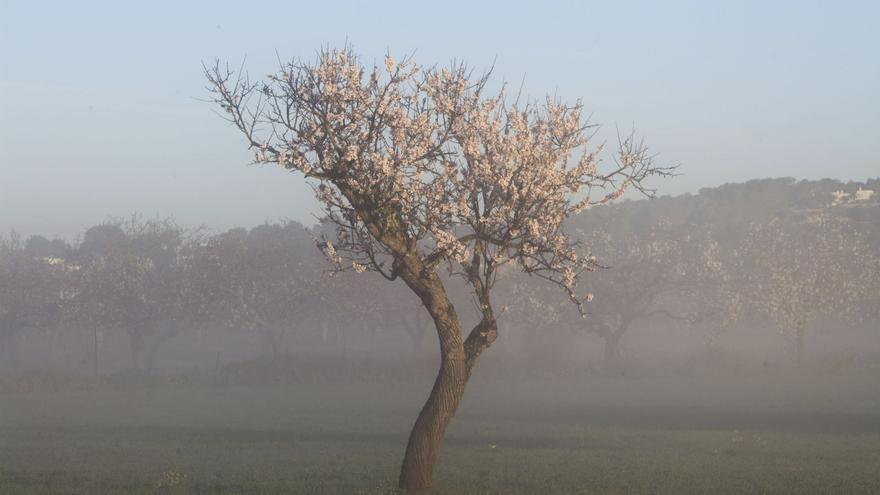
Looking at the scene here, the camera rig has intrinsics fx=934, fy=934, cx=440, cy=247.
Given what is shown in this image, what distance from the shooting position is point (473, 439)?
4216 centimetres

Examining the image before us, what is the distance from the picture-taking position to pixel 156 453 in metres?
37.5

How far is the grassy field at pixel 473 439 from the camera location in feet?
90.4

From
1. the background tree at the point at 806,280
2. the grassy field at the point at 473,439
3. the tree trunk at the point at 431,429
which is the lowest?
the grassy field at the point at 473,439

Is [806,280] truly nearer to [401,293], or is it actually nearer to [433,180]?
[401,293]

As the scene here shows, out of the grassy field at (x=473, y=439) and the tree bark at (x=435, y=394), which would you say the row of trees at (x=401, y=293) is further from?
the tree bark at (x=435, y=394)

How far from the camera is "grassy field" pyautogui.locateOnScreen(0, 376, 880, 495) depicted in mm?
27547

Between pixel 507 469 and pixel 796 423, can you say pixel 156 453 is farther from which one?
pixel 796 423

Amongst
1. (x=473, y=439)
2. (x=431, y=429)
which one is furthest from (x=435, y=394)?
(x=473, y=439)

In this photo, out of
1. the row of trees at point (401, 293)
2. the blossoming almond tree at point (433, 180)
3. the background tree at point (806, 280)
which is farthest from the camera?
the row of trees at point (401, 293)

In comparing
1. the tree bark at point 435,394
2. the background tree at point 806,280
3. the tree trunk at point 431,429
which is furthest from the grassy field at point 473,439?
the background tree at point 806,280

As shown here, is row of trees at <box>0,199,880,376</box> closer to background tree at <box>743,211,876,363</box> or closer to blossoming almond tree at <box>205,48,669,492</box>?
background tree at <box>743,211,876,363</box>

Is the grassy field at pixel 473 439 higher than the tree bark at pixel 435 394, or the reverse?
the tree bark at pixel 435 394

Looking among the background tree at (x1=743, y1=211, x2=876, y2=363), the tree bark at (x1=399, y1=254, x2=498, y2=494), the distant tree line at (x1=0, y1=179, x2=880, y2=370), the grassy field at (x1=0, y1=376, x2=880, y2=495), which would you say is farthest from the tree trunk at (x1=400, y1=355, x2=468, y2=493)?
the background tree at (x1=743, y1=211, x2=876, y2=363)

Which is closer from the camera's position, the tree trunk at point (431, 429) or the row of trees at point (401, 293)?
the tree trunk at point (431, 429)
